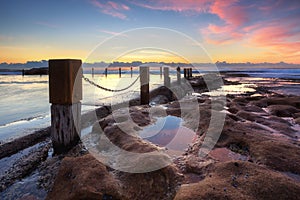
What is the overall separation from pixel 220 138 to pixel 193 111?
1873mm

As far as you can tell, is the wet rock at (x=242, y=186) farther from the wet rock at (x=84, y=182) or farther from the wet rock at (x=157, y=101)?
the wet rock at (x=157, y=101)

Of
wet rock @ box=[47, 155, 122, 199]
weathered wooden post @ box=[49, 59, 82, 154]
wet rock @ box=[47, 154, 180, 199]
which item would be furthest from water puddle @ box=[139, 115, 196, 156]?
weathered wooden post @ box=[49, 59, 82, 154]

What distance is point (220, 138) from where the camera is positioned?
12.1 feet

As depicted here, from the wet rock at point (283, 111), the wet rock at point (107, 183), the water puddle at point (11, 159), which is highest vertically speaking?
the wet rock at point (283, 111)

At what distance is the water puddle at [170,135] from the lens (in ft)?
11.5

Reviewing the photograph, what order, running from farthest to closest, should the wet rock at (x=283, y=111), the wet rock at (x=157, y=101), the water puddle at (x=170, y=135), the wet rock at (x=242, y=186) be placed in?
the wet rock at (x=157, y=101)
the wet rock at (x=283, y=111)
the water puddle at (x=170, y=135)
the wet rock at (x=242, y=186)

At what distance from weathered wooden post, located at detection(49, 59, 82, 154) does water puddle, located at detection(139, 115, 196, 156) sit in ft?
4.56

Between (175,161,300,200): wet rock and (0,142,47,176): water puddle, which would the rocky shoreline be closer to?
(175,161,300,200): wet rock

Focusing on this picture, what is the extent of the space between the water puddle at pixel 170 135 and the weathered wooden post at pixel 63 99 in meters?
1.39

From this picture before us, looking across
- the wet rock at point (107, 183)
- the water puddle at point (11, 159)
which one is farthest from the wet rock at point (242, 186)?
the water puddle at point (11, 159)

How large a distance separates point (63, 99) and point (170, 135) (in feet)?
7.14

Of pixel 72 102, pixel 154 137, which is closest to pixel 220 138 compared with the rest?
pixel 154 137

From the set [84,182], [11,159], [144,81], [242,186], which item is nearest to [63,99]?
[11,159]

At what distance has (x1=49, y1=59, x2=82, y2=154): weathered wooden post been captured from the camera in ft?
10.8
